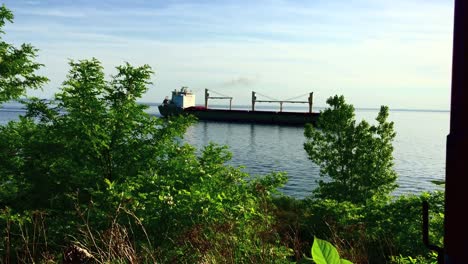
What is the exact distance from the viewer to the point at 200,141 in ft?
203

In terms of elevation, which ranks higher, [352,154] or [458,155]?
[458,155]

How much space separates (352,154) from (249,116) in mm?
82904

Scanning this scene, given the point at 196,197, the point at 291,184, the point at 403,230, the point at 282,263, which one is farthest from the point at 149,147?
the point at 291,184

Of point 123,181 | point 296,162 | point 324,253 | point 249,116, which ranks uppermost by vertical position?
point 249,116

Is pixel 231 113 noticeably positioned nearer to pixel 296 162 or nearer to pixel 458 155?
pixel 296 162

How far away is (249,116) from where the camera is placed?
9919cm

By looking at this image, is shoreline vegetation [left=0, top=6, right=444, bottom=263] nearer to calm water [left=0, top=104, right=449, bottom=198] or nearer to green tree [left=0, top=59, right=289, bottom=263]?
green tree [left=0, top=59, right=289, bottom=263]

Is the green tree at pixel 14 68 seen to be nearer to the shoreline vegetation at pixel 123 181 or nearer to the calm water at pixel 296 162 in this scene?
the shoreline vegetation at pixel 123 181

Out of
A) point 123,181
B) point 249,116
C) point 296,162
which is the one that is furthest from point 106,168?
point 249,116

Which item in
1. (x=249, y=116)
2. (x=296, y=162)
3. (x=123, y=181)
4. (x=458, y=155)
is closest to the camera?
(x=458, y=155)

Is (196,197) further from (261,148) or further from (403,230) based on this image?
(261,148)

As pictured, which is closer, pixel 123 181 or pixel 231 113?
pixel 123 181

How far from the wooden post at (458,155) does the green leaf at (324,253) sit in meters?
0.64

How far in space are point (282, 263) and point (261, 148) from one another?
160ft
